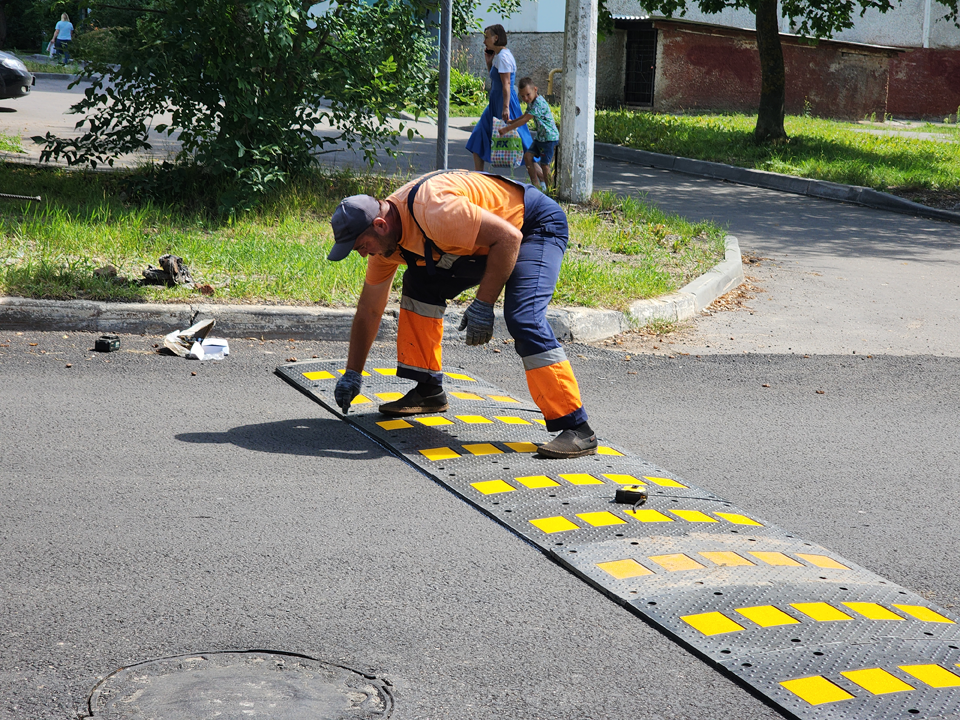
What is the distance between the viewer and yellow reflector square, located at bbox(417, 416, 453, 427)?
4.90 meters

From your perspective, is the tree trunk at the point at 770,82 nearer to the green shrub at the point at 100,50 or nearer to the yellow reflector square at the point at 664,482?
the green shrub at the point at 100,50

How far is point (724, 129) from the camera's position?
18250mm

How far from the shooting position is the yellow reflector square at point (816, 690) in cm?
267

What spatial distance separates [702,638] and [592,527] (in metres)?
0.84

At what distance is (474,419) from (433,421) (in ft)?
0.66

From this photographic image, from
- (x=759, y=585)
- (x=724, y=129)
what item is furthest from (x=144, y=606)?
(x=724, y=129)

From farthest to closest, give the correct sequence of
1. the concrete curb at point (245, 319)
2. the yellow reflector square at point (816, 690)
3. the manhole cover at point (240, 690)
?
the concrete curb at point (245, 319)
the yellow reflector square at point (816, 690)
the manhole cover at point (240, 690)

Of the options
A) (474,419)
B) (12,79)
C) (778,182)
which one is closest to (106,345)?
(474,419)

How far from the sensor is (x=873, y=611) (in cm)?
318

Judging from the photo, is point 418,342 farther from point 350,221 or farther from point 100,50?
point 100,50

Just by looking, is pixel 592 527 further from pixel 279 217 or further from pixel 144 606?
pixel 279 217

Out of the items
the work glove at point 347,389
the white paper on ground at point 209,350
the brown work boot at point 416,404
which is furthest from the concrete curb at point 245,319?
the work glove at point 347,389

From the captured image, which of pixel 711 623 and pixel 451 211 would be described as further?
pixel 451 211

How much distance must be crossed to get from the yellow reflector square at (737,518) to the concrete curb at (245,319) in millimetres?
2687
